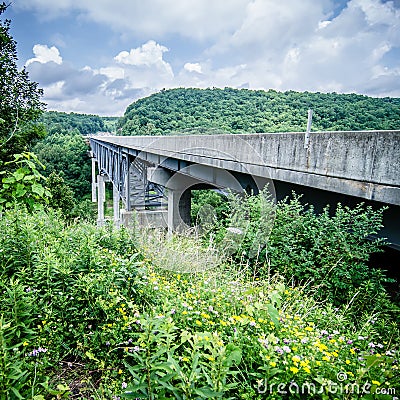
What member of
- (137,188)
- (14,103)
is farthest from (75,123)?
(14,103)

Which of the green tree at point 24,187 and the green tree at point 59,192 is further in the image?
the green tree at point 59,192

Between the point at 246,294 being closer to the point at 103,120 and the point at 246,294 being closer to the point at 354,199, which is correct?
the point at 354,199

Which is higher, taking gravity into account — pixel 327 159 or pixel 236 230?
pixel 327 159

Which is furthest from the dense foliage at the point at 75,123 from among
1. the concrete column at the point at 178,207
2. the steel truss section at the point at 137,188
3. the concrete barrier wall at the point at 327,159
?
the concrete barrier wall at the point at 327,159

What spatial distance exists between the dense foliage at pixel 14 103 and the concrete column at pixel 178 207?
6384mm

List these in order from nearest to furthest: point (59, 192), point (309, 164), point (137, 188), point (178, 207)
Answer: point (309, 164) → point (178, 207) → point (137, 188) → point (59, 192)

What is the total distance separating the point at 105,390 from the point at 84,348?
1.92ft

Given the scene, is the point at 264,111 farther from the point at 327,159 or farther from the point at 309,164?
the point at 327,159

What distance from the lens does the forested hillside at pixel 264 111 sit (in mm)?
7137

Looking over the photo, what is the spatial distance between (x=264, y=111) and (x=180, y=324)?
441 inches

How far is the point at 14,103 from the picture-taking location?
42.4 ft

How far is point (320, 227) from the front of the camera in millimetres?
4883

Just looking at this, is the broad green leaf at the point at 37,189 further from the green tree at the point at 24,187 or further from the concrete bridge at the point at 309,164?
the concrete bridge at the point at 309,164

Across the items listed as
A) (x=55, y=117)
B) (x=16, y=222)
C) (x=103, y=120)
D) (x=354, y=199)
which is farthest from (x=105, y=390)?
(x=103, y=120)
